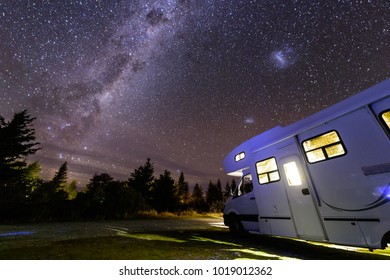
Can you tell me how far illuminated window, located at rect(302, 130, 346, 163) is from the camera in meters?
3.91

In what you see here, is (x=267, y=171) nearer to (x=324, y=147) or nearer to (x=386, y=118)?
(x=324, y=147)

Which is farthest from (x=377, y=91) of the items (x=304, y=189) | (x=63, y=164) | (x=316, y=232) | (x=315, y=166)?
(x=63, y=164)

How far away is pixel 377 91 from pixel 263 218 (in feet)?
11.7

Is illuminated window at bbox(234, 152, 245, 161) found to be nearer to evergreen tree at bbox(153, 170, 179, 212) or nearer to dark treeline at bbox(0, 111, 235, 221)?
dark treeline at bbox(0, 111, 235, 221)

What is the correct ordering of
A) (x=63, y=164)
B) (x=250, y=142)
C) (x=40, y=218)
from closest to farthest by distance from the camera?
(x=250, y=142), (x=40, y=218), (x=63, y=164)

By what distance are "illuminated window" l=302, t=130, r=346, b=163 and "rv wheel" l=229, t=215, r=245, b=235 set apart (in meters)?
3.11

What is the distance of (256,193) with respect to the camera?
5.70 meters

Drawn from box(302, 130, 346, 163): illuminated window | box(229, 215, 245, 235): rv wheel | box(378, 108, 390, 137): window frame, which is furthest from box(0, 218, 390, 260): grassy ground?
box(378, 108, 390, 137): window frame

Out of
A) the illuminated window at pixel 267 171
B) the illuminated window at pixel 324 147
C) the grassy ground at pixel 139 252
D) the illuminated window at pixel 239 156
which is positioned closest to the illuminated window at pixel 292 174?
the illuminated window at pixel 267 171

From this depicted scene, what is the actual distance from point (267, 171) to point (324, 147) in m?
1.55

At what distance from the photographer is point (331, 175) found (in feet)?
13.1
